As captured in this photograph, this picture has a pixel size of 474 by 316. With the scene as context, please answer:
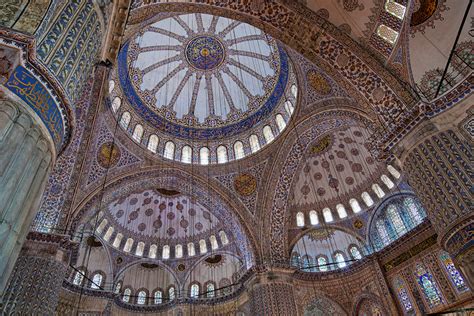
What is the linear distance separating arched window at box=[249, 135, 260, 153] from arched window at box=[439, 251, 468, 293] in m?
7.62

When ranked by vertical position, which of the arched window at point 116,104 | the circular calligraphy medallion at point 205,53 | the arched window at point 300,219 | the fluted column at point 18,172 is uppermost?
the circular calligraphy medallion at point 205,53

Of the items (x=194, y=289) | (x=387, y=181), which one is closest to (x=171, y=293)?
(x=194, y=289)

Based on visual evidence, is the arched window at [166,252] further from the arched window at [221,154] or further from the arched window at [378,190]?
the arched window at [378,190]

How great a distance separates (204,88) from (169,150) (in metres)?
3.55

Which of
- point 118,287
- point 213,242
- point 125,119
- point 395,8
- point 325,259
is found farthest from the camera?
point 213,242

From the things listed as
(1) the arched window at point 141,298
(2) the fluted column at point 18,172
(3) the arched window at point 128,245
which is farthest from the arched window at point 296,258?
(2) the fluted column at point 18,172

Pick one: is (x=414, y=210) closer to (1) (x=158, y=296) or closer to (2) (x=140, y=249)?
(1) (x=158, y=296)

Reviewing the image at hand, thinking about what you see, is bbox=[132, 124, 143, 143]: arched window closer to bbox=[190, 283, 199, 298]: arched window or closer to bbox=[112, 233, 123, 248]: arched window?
bbox=[112, 233, 123, 248]: arched window

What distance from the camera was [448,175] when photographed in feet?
19.2

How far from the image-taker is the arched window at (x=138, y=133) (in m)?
13.2

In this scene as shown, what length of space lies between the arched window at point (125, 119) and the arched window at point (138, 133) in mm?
417

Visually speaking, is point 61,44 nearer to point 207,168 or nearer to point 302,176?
point 207,168

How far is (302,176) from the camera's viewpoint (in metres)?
14.6

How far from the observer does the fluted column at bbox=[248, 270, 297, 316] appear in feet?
36.3
